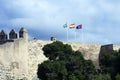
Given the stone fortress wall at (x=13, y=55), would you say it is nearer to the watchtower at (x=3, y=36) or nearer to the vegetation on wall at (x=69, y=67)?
the watchtower at (x=3, y=36)

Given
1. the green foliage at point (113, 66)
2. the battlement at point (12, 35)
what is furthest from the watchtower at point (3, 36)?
the green foliage at point (113, 66)

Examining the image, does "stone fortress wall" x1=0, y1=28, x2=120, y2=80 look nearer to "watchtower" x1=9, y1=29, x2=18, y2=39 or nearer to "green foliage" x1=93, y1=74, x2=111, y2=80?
"watchtower" x1=9, y1=29, x2=18, y2=39

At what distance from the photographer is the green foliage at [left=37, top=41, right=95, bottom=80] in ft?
160

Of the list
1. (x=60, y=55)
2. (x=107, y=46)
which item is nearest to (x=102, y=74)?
(x=60, y=55)

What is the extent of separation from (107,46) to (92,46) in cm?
195

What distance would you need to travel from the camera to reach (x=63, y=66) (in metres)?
49.0

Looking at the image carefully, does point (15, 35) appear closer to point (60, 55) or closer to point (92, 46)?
point (60, 55)

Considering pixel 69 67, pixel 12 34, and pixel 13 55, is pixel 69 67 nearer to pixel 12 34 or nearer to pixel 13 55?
pixel 13 55

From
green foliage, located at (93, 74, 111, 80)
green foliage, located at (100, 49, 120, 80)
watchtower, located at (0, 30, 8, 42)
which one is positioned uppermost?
watchtower, located at (0, 30, 8, 42)

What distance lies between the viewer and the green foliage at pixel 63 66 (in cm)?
4862

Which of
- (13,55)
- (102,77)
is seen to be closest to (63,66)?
(102,77)

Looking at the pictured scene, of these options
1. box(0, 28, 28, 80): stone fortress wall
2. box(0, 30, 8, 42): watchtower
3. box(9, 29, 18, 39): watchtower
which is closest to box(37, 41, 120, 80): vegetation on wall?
box(0, 28, 28, 80): stone fortress wall

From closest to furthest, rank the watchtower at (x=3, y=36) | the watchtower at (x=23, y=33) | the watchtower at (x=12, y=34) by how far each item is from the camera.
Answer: the watchtower at (x=23, y=33), the watchtower at (x=12, y=34), the watchtower at (x=3, y=36)

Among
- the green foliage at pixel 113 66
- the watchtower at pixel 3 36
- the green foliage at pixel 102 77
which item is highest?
the watchtower at pixel 3 36
